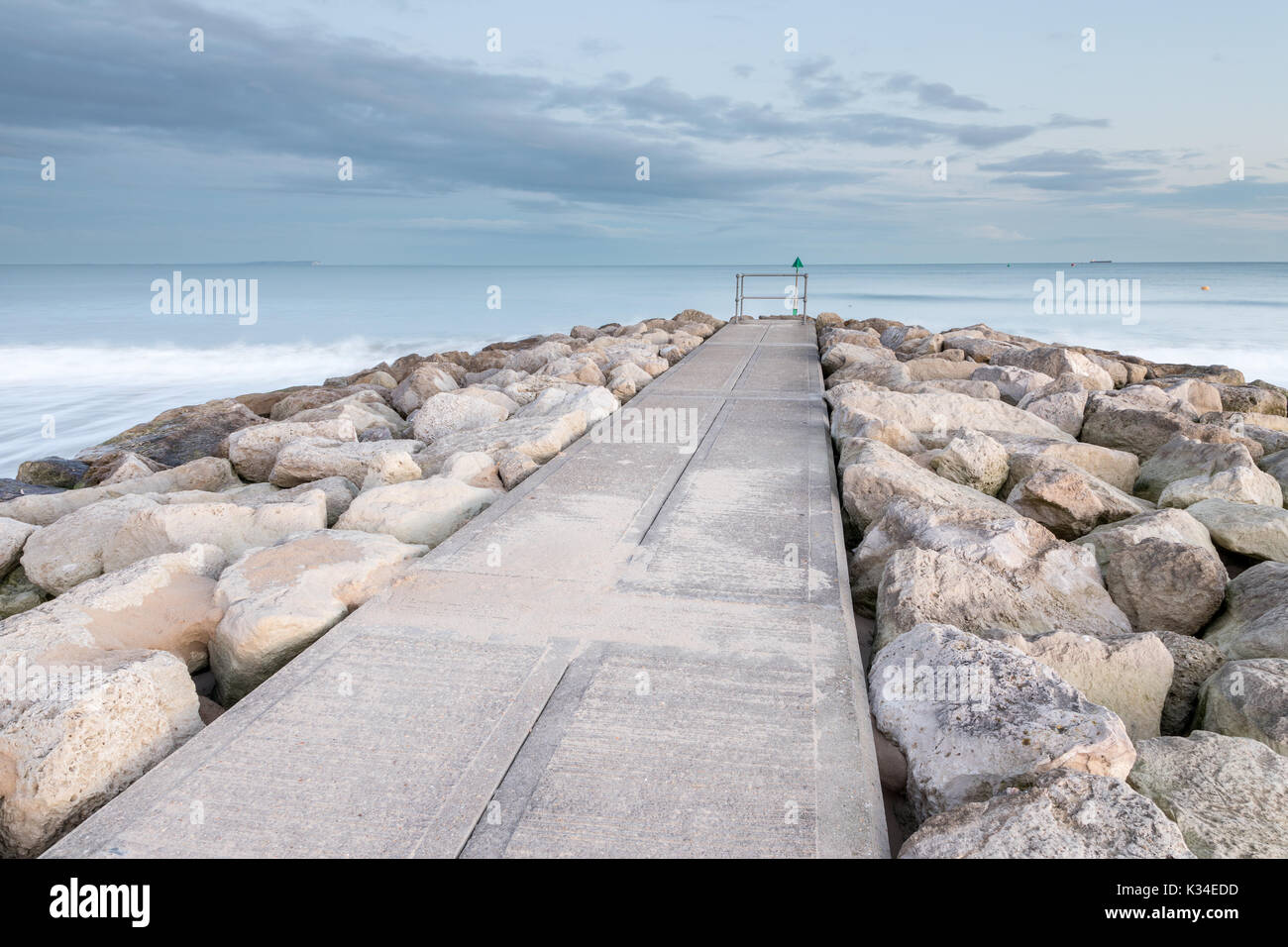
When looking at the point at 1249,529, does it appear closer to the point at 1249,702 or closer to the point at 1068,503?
the point at 1068,503

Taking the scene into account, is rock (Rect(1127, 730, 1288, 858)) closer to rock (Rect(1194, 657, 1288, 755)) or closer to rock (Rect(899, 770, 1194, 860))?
rock (Rect(1194, 657, 1288, 755))

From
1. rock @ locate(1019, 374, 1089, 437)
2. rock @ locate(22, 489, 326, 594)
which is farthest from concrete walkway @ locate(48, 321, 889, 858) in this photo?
rock @ locate(1019, 374, 1089, 437)

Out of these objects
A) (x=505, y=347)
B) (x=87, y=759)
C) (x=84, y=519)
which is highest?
(x=505, y=347)

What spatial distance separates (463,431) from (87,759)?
4384mm

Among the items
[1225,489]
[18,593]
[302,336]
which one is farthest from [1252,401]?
[302,336]

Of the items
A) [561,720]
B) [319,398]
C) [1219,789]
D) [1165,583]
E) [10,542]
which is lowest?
[1219,789]

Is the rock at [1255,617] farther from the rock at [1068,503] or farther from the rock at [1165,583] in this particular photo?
the rock at [1068,503]

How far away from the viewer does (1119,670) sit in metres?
3.01

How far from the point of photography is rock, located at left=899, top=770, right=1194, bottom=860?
199 centimetres

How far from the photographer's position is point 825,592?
3.62m

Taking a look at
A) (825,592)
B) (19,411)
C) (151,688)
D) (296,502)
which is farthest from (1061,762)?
(19,411)

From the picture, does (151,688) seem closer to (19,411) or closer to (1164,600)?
(1164,600)

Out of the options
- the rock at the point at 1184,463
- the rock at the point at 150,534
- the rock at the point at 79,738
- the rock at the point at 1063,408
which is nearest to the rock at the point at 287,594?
the rock at the point at 79,738

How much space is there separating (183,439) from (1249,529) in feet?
30.0
